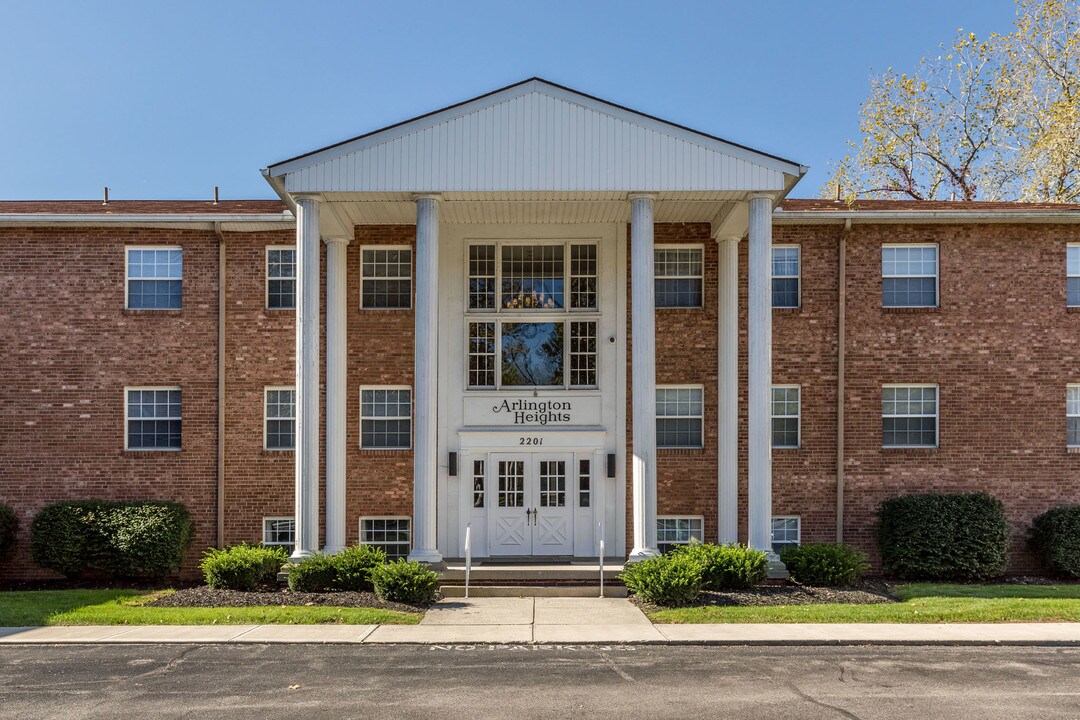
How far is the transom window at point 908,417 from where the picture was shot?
59.9 feet

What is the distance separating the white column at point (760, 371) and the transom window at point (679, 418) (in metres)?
2.70

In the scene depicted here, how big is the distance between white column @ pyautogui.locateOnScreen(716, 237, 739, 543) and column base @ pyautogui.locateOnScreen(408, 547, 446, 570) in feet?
18.4

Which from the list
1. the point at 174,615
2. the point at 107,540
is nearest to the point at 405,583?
the point at 174,615

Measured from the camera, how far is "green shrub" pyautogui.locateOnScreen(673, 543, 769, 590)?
47.9ft

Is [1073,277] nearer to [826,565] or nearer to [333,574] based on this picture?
[826,565]

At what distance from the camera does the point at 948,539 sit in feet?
54.7

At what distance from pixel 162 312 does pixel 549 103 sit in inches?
368

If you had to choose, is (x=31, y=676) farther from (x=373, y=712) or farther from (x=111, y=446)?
(x=111, y=446)

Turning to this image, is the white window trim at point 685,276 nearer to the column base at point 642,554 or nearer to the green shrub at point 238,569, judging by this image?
the column base at point 642,554

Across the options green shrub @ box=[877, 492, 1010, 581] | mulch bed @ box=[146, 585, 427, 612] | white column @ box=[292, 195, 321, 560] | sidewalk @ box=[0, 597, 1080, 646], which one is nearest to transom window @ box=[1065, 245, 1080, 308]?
green shrub @ box=[877, 492, 1010, 581]

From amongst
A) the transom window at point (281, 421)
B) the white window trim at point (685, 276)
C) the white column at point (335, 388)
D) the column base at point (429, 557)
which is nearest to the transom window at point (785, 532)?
the white window trim at point (685, 276)

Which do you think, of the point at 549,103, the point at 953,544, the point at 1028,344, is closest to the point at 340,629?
the point at 549,103

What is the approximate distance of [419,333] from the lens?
1559 centimetres

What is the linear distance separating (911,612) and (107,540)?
14651mm
